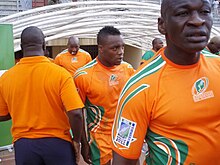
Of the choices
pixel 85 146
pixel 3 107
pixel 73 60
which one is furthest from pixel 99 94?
pixel 73 60

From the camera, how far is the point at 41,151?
10.5ft

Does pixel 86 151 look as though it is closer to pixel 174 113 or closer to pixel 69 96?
pixel 69 96

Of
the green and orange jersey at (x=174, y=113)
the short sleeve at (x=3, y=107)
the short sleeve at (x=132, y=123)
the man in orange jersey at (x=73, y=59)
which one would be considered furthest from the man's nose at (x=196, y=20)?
the man in orange jersey at (x=73, y=59)

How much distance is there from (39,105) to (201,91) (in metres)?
1.70

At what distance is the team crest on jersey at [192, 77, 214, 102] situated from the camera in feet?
5.89

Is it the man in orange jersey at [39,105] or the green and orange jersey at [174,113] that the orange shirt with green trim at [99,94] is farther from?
the green and orange jersey at [174,113]

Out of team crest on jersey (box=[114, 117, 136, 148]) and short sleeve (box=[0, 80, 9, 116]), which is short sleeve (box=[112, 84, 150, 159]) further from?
short sleeve (box=[0, 80, 9, 116])

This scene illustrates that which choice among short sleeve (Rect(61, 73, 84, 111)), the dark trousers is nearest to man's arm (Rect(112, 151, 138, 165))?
short sleeve (Rect(61, 73, 84, 111))

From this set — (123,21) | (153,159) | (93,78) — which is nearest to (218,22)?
(123,21)

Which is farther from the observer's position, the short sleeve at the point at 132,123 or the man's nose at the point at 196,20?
the short sleeve at the point at 132,123

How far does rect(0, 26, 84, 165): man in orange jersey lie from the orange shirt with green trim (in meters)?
0.56

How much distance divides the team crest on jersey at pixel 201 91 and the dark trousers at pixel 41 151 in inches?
69.1

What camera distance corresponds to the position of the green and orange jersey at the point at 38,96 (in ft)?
10.2

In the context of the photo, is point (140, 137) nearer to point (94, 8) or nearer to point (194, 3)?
point (194, 3)
